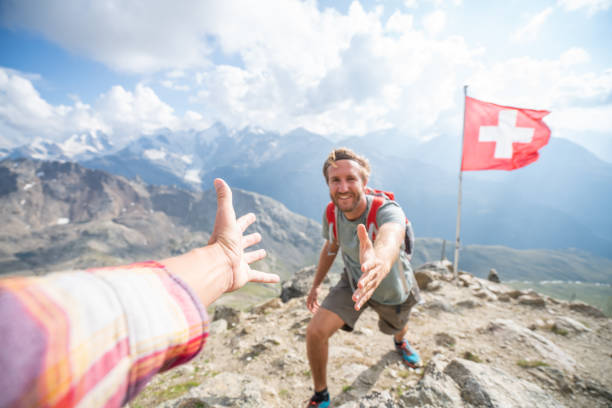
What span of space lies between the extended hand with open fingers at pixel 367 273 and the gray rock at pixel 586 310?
13.1m

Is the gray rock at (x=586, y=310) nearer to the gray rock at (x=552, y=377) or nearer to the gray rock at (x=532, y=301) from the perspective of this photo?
the gray rock at (x=532, y=301)

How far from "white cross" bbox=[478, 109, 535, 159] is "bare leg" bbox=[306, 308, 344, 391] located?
43.1 feet

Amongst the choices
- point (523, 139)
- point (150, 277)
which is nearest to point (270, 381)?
point (150, 277)

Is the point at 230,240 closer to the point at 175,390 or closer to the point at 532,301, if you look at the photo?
the point at 175,390

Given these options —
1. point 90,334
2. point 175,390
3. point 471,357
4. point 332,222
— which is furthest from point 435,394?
point 175,390

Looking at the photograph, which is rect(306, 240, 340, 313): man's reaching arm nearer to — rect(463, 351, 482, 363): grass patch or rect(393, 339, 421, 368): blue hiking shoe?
rect(393, 339, 421, 368): blue hiking shoe

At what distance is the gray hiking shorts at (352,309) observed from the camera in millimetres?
5227

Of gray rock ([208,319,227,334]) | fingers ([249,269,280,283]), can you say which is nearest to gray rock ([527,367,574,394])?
fingers ([249,269,280,283])

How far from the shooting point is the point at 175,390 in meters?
5.91

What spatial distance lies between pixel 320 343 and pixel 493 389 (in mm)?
3133

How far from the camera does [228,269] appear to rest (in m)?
2.94

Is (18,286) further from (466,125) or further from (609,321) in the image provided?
(466,125)

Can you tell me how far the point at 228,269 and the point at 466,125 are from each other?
1581 centimetres

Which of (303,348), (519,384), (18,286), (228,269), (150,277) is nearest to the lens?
(18,286)
